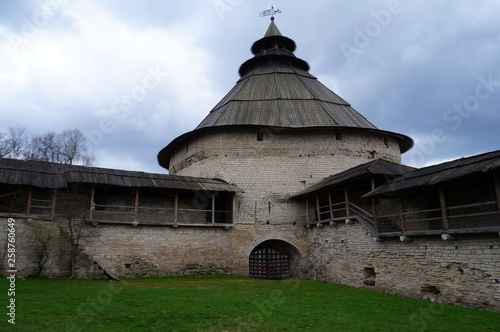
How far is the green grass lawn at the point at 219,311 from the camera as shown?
6.16 meters

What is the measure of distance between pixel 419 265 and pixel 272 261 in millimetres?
8324

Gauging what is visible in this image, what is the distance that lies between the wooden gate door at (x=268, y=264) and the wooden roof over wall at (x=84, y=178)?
3.60 meters

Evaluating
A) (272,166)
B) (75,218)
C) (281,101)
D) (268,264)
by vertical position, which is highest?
(281,101)

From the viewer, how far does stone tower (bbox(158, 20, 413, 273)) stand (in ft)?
54.5

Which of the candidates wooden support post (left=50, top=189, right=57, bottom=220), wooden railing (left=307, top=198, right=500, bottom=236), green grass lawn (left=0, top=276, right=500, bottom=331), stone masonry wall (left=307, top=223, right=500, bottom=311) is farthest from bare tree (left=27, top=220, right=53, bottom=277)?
stone masonry wall (left=307, top=223, right=500, bottom=311)

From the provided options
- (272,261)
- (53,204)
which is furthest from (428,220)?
(53,204)

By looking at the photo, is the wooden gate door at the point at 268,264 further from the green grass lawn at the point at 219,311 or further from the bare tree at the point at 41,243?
the bare tree at the point at 41,243

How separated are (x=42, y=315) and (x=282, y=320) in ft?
14.4

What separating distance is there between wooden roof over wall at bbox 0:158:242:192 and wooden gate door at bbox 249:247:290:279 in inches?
142

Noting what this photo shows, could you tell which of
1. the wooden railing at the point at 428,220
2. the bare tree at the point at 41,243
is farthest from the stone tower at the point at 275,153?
the bare tree at the point at 41,243

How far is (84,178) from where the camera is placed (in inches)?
523

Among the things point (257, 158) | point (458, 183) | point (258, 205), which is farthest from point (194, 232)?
point (458, 183)

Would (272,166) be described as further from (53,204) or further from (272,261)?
(53,204)

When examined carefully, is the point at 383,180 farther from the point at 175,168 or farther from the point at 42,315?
the point at 175,168
